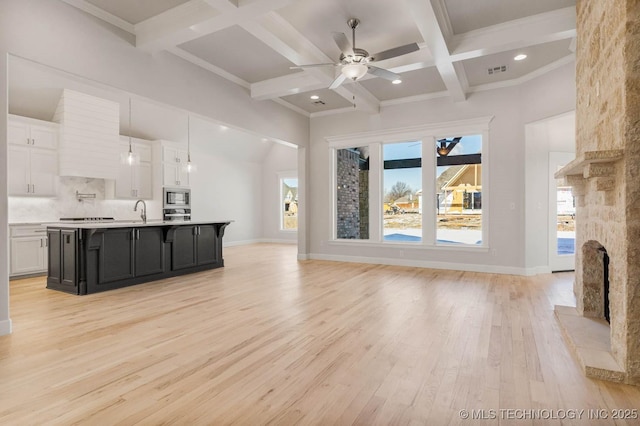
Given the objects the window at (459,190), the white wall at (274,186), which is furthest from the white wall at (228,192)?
the window at (459,190)

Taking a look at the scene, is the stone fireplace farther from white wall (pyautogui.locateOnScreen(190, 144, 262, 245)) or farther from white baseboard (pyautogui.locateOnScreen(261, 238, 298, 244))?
white wall (pyautogui.locateOnScreen(190, 144, 262, 245))

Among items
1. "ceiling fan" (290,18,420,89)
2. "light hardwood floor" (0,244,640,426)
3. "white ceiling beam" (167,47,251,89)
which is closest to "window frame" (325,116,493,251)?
"light hardwood floor" (0,244,640,426)

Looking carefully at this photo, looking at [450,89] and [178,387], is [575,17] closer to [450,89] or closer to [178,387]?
[450,89]

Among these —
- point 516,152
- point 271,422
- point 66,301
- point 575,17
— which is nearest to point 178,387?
point 271,422

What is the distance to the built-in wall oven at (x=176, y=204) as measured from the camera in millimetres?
8562

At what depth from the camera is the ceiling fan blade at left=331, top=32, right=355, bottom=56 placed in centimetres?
353

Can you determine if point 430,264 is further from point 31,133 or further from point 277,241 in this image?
point 31,133

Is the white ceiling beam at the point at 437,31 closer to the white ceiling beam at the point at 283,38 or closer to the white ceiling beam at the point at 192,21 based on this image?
the white ceiling beam at the point at 192,21

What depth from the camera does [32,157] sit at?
19.6ft

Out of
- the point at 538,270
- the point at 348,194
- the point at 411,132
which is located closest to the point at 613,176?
the point at 538,270

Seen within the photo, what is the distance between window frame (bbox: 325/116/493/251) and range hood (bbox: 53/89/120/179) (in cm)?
453

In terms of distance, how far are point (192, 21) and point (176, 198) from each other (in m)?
5.98

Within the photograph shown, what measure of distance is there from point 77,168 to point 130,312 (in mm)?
4189

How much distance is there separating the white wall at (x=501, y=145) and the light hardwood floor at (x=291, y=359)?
144 cm
